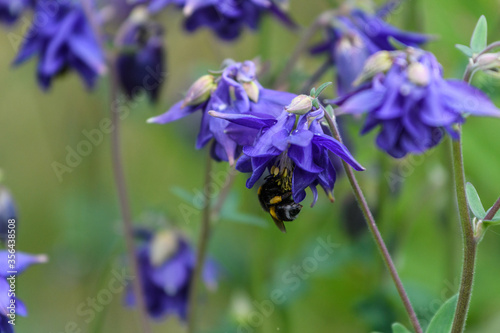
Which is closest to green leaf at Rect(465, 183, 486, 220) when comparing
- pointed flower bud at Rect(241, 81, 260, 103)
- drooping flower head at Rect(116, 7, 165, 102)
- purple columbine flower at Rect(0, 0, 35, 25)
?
pointed flower bud at Rect(241, 81, 260, 103)

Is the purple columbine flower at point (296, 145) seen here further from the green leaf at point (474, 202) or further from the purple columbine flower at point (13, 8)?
the purple columbine flower at point (13, 8)

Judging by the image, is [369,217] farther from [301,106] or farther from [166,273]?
[166,273]

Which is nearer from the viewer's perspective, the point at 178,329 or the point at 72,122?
the point at 72,122

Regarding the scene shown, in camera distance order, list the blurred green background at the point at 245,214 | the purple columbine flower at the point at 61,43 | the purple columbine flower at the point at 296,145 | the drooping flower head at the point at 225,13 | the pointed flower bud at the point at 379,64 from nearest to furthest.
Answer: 1. the purple columbine flower at the point at 296,145
2. the pointed flower bud at the point at 379,64
3. the drooping flower head at the point at 225,13
4. the purple columbine flower at the point at 61,43
5. the blurred green background at the point at 245,214

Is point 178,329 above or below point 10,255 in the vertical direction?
below

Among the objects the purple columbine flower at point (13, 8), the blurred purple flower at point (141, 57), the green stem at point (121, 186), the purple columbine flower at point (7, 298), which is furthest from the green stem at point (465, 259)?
the purple columbine flower at point (13, 8)

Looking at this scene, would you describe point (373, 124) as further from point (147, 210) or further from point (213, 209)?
point (147, 210)

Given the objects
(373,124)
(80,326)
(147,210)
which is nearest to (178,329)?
(80,326)
